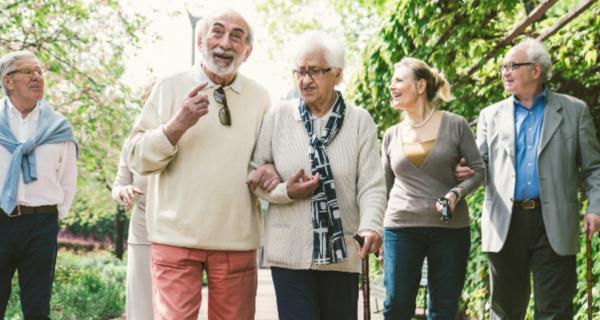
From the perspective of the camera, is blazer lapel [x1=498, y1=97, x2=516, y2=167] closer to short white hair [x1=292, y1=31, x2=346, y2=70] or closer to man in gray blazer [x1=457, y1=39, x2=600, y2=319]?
man in gray blazer [x1=457, y1=39, x2=600, y2=319]

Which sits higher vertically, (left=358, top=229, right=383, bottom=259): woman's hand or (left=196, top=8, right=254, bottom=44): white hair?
(left=196, top=8, right=254, bottom=44): white hair

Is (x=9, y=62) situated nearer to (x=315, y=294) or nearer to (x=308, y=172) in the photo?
(x=308, y=172)

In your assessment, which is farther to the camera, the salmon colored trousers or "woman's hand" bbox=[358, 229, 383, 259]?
the salmon colored trousers

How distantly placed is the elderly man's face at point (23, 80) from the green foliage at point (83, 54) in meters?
6.24

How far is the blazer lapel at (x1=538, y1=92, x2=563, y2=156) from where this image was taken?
4867 mm

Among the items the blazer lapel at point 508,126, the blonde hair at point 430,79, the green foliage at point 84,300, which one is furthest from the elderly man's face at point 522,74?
the green foliage at point 84,300

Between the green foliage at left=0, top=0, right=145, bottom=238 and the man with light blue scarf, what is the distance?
20.4 ft

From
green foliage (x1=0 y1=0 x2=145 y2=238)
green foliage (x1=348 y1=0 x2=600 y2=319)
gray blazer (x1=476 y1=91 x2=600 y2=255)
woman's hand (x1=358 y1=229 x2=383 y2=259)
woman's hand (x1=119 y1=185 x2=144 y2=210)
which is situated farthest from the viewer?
green foliage (x1=0 y1=0 x2=145 y2=238)

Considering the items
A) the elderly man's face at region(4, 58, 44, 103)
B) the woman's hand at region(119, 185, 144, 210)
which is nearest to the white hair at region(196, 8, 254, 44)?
the woman's hand at region(119, 185, 144, 210)

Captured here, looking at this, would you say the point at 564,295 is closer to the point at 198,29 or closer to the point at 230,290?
the point at 230,290

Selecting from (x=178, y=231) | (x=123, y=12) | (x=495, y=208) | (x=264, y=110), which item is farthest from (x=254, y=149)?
(x=123, y=12)

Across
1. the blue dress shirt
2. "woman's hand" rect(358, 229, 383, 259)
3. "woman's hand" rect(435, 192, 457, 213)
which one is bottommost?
"woman's hand" rect(358, 229, 383, 259)

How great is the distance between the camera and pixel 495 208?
5.05 m

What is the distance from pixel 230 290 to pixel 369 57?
6.40 meters
